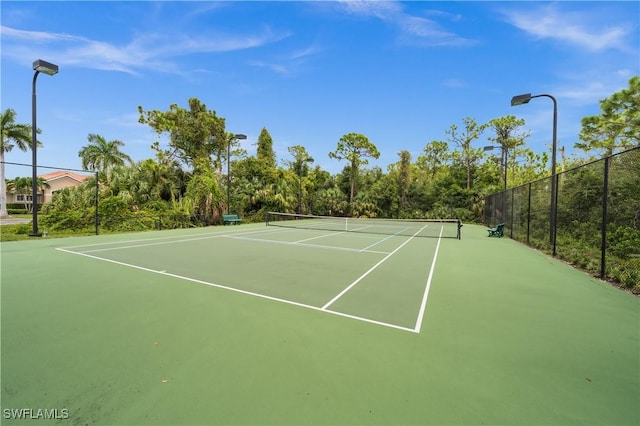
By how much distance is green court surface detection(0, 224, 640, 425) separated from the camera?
1873 mm

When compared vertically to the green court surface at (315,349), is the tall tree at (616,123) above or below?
above

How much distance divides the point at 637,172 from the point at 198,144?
26000 mm

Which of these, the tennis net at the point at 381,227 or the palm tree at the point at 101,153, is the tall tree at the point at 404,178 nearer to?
the tennis net at the point at 381,227

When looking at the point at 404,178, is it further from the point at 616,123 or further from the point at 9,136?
the point at 9,136

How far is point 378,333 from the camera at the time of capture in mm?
3020

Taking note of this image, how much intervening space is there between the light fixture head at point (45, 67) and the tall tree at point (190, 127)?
1304cm

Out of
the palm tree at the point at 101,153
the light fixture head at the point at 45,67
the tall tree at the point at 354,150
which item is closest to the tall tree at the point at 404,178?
the tall tree at the point at 354,150

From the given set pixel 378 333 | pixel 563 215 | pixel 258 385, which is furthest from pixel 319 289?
pixel 563 215

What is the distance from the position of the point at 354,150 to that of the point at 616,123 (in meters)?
19.1

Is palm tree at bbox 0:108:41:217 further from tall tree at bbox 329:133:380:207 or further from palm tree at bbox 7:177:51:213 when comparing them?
tall tree at bbox 329:133:380:207

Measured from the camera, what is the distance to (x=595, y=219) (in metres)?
7.35

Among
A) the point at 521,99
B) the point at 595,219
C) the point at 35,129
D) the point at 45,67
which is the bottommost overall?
the point at 595,219

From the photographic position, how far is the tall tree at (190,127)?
72.6 feet

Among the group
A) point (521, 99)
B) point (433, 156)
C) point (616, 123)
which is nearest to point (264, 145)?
point (433, 156)
